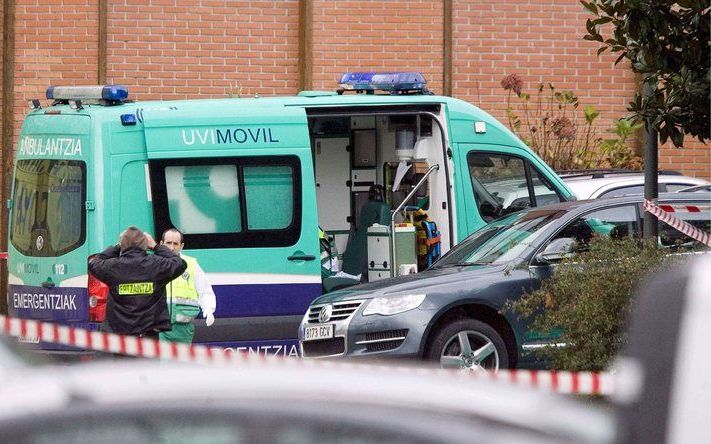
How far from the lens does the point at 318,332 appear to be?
1044cm

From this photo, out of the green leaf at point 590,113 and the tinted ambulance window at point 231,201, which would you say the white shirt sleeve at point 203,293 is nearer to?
the tinted ambulance window at point 231,201

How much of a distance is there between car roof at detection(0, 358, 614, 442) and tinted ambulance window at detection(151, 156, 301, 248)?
8.94 metres

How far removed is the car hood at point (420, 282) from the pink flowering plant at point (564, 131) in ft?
23.5

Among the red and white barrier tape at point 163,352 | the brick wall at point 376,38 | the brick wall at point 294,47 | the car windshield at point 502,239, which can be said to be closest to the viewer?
the red and white barrier tape at point 163,352

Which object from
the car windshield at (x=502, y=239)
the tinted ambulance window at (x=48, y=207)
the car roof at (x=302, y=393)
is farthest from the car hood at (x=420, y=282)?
the car roof at (x=302, y=393)

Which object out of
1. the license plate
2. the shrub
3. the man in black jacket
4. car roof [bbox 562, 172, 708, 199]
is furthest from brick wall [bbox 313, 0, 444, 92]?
the shrub

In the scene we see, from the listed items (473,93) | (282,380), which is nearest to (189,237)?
(473,93)

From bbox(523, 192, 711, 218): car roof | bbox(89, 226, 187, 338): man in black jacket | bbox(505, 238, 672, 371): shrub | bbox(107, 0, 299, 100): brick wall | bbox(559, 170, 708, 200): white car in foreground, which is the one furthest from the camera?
bbox(107, 0, 299, 100): brick wall

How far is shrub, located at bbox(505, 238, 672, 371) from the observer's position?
8484 mm

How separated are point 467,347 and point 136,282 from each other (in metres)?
2.56

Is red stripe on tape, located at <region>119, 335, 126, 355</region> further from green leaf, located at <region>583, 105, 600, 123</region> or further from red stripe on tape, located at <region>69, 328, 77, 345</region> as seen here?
green leaf, located at <region>583, 105, 600, 123</region>

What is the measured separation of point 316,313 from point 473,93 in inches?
324

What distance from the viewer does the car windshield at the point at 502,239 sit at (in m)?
10.5

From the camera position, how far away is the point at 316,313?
34.8ft
